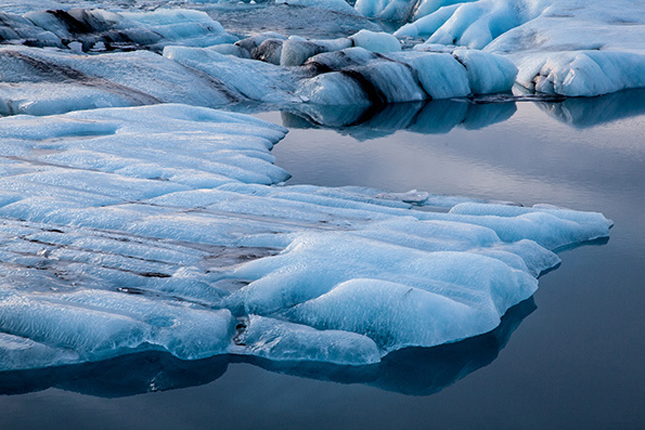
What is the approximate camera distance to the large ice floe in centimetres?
295

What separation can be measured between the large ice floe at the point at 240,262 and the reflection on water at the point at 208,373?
0.16 ft

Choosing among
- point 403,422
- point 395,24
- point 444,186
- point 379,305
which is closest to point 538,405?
point 403,422

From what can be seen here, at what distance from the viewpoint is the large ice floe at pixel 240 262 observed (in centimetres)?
295

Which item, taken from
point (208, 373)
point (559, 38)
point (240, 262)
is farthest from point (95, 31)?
point (208, 373)

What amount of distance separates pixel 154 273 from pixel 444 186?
320 centimetres

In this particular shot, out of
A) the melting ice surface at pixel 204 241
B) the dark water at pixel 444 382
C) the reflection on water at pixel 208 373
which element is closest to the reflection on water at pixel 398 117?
the melting ice surface at pixel 204 241

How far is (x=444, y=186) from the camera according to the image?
5723 mm

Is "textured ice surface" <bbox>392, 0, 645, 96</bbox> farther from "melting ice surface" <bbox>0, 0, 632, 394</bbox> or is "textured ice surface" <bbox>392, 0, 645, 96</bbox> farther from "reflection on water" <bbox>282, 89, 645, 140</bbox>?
"melting ice surface" <bbox>0, 0, 632, 394</bbox>

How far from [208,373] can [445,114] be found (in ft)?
24.1

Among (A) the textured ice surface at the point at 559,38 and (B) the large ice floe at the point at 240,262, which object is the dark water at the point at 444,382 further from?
(A) the textured ice surface at the point at 559,38

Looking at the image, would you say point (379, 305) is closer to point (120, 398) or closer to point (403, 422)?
point (403, 422)

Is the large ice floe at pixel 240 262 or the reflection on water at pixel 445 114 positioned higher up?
the large ice floe at pixel 240 262

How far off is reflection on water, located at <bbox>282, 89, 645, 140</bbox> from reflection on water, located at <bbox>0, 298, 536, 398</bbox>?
5095mm

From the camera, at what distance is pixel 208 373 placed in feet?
9.49
